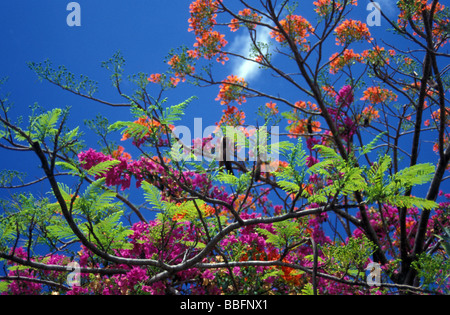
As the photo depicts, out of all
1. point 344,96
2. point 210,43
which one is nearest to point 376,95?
point 344,96

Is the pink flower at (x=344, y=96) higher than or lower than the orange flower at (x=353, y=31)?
lower

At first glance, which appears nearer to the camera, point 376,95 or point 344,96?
point 344,96

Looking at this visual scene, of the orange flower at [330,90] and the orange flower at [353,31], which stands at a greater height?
the orange flower at [353,31]

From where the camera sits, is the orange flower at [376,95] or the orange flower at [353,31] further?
the orange flower at [376,95]

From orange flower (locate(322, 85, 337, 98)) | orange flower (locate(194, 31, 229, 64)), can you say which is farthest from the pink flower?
orange flower (locate(194, 31, 229, 64))

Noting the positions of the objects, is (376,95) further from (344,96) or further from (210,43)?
(210,43)

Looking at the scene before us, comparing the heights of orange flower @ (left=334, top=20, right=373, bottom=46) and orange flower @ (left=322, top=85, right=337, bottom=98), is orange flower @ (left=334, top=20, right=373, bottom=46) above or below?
above

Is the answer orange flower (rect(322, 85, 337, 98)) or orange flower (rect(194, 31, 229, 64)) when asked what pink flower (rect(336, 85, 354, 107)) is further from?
orange flower (rect(194, 31, 229, 64))

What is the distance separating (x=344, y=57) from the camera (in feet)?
18.8

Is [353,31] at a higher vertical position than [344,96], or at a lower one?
higher

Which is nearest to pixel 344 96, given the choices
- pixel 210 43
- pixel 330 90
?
pixel 330 90

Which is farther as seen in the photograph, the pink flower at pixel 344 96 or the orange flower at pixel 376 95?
the orange flower at pixel 376 95

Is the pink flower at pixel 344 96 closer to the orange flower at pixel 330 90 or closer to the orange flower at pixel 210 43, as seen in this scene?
the orange flower at pixel 330 90

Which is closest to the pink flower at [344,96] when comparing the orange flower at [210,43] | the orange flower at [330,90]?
the orange flower at [330,90]
